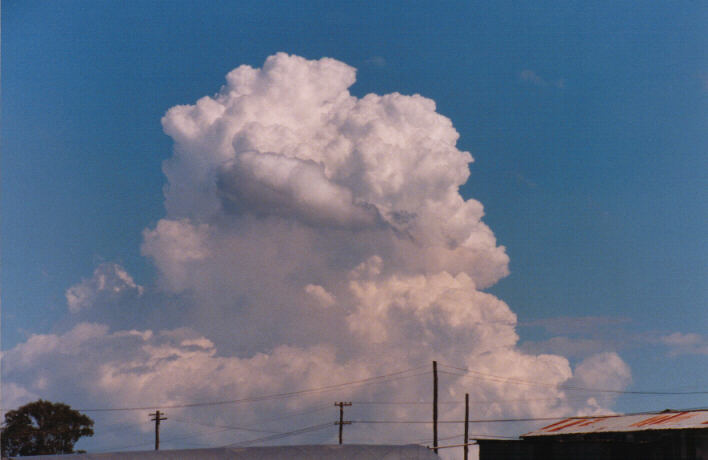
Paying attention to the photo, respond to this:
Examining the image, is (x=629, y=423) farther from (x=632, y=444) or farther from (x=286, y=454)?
(x=286, y=454)

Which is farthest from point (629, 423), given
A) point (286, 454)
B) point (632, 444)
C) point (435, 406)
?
point (286, 454)

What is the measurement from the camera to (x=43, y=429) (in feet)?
314

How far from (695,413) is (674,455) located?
5225mm

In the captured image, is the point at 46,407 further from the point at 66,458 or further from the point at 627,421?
the point at 627,421

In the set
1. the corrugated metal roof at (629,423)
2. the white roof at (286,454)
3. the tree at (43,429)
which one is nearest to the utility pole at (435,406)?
the corrugated metal roof at (629,423)

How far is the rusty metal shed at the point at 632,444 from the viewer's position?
173 feet

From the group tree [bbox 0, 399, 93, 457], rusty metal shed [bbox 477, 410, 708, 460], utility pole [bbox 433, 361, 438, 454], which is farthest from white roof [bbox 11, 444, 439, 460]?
tree [bbox 0, 399, 93, 457]

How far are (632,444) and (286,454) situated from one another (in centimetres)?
2511

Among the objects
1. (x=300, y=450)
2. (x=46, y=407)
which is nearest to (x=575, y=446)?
(x=300, y=450)

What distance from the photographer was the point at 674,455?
5659cm

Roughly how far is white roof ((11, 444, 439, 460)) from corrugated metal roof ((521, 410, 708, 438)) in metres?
21.1

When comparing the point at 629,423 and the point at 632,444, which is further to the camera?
the point at 629,423

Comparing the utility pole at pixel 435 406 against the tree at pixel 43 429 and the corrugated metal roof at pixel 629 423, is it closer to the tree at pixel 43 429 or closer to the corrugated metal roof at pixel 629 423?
the corrugated metal roof at pixel 629 423

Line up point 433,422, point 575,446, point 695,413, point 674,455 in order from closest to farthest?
point 575,446, point 674,455, point 695,413, point 433,422
